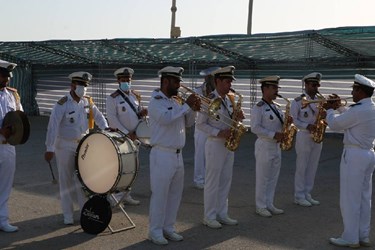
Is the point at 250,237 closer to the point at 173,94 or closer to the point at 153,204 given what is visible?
the point at 153,204

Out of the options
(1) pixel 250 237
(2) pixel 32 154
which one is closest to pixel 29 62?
(2) pixel 32 154

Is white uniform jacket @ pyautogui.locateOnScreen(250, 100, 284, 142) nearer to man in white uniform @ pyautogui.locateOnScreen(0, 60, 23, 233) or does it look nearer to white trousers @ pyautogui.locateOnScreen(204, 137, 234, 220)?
white trousers @ pyautogui.locateOnScreen(204, 137, 234, 220)

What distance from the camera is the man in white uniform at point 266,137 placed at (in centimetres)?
732

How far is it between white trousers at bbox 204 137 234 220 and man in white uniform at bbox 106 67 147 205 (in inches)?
58.4

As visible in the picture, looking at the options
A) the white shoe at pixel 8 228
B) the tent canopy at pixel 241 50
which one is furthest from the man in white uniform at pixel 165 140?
the tent canopy at pixel 241 50

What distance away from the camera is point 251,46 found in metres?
13.9

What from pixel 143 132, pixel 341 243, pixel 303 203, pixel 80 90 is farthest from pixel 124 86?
pixel 341 243

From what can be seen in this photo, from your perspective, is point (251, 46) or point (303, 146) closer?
point (303, 146)

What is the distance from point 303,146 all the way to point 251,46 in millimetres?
6376

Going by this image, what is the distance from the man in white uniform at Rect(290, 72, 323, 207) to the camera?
7.93 meters

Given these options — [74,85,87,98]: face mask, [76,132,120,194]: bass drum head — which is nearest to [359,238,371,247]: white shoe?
[76,132,120,194]: bass drum head

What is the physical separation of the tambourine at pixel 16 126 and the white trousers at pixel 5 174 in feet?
0.63

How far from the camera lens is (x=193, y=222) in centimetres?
705

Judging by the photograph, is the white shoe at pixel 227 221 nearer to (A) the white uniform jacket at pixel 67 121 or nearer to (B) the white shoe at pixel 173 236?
(B) the white shoe at pixel 173 236
